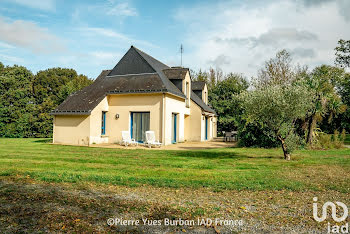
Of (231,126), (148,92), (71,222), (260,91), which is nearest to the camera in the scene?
(71,222)

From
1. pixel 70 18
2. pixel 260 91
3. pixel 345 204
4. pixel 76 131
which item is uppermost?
pixel 70 18

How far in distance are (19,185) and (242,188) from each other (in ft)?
18.1

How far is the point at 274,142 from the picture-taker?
1678 centimetres

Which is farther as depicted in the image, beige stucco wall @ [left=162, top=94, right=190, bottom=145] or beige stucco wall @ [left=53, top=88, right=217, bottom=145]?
beige stucco wall @ [left=162, top=94, right=190, bottom=145]

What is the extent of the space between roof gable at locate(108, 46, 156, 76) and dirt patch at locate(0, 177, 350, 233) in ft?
49.9

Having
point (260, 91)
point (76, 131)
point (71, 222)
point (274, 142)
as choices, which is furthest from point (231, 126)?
point (71, 222)

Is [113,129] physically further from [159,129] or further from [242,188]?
[242,188]

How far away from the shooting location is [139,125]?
19.1 metres

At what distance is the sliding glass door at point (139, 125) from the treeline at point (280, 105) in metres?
6.68

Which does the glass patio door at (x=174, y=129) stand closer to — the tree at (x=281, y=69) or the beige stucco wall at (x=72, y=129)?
the beige stucco wall at (x=72, y=129)

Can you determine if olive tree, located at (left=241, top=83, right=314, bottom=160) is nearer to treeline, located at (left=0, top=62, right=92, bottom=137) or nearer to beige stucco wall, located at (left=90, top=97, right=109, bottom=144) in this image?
beige stucco wall, located at (left=90, top=97, right=109, bottom=144)

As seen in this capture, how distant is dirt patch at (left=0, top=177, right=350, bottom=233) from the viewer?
12.4 ft

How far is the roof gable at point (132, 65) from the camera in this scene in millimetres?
20475

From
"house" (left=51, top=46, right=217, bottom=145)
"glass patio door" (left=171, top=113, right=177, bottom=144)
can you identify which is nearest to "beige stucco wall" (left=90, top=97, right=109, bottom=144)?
"house" (left=51, top=46, right=217, bottom=145)
